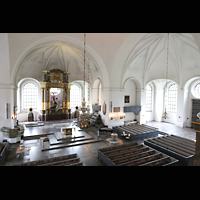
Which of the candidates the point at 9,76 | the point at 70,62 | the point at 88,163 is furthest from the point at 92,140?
the point at 70,62

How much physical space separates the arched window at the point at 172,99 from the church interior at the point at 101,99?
136 millimetres

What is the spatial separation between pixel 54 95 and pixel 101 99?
23.7 feet

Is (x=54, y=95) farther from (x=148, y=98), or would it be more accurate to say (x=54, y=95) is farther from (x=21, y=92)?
(x=148, y=98)

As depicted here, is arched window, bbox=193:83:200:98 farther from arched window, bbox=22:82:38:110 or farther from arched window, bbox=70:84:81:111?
arched window, bbox=22:82:38:110

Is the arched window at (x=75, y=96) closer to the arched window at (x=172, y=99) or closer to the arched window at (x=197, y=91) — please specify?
the arched window at (x=172, y=99)

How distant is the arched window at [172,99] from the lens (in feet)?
65.3

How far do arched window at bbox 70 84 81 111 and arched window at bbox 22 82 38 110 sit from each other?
5.11m

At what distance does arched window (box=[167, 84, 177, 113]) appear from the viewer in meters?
19.9

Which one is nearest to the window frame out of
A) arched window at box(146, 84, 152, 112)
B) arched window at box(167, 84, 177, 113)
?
arched window at box(146, 84, 152, 112)

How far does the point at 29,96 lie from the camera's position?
2033cm

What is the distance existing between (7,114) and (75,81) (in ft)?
38.5

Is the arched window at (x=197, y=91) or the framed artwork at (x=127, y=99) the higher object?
the arched window at (x=197, y=91)

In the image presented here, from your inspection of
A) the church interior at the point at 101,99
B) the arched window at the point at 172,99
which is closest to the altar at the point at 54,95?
the church interior at the point at 101,99
